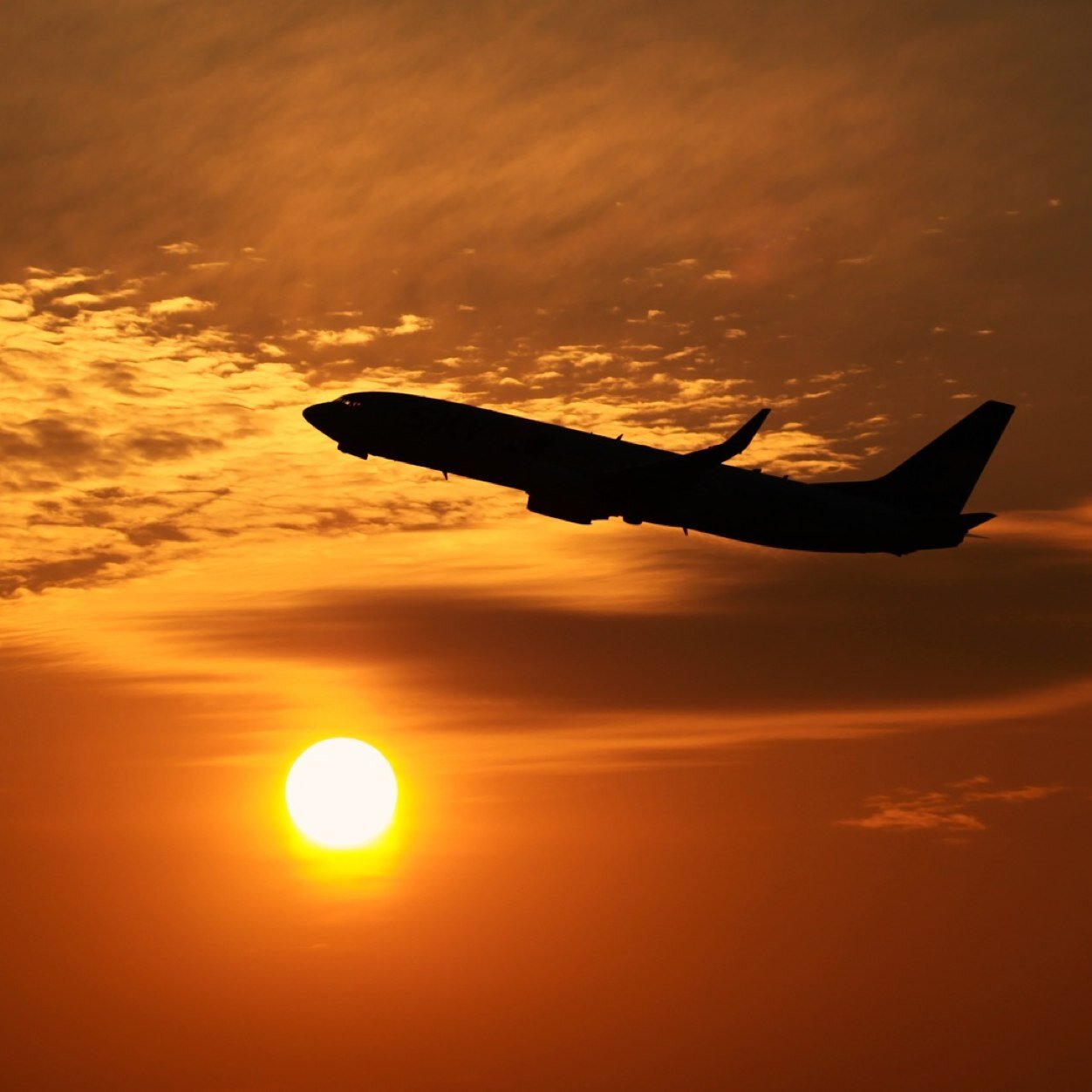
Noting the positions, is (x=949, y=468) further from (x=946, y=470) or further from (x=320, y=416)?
(x=320, y=416)

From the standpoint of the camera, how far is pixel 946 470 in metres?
87.9

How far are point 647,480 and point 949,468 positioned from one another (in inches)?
842

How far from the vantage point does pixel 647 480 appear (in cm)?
7862

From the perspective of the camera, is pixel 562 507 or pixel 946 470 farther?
pixel 946 470

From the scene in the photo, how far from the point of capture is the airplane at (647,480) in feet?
258

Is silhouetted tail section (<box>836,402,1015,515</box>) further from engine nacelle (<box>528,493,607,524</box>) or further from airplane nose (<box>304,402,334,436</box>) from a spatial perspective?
airplane nose (<box>304,402,334,436</box>)

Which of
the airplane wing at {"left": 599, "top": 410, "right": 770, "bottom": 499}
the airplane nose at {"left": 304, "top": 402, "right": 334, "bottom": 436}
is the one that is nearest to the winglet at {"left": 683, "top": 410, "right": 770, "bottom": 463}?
the airplane wing at {"left": 599, "top": 410, "right": 770, "bottom": 499}

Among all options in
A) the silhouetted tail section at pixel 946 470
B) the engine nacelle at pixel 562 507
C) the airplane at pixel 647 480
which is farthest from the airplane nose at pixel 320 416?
the silhouetted tail section at pixel 946 470

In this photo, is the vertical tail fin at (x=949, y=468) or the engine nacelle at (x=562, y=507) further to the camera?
the vertical tail fin at (x=949, y=468)

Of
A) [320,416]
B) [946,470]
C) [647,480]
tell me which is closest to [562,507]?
[647,480]

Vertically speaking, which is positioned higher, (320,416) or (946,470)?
(320,416)

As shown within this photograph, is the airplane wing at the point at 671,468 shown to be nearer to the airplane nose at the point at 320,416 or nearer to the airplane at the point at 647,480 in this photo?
the airplane at the point at 647,480

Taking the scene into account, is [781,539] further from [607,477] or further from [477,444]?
[477,444]

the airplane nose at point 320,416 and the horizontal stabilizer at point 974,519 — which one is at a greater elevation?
the airplane nose at point 320,416
